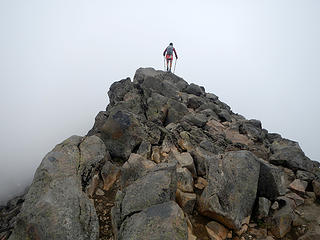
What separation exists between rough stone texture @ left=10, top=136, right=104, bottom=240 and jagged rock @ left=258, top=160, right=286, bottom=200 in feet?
39.9

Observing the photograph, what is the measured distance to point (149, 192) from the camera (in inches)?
428

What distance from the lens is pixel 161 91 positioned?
30.8 metres

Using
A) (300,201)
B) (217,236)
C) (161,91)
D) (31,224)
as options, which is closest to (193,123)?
(161,91)

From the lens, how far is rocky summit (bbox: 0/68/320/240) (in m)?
9.68

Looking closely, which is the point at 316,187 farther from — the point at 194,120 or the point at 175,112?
the point at 175,112

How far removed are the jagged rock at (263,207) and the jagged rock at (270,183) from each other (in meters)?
0.76

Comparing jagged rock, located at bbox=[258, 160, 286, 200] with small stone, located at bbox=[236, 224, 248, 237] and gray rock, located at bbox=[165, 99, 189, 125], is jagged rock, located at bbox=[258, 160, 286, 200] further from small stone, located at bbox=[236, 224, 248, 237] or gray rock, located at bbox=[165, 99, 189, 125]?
gray rock, located at bbox=[165, 99, 189, 125]

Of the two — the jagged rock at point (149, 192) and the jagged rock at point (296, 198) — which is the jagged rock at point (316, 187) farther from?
the jagged rock at point (149, 192)

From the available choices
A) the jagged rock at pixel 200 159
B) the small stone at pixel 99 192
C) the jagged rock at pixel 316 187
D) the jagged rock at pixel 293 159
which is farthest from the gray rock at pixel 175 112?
the jagged rock at pixel 316 187

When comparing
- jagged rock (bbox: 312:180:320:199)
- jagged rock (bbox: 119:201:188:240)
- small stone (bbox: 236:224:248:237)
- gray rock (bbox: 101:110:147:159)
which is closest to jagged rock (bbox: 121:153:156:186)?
gray rock (bbox: 101:110:147:159)

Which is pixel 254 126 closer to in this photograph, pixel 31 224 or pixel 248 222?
pixel 248 222

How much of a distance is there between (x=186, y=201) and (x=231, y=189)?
Answer: 3.28 m

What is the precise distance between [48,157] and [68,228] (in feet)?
19.9

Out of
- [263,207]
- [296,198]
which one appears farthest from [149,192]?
[296,198]
